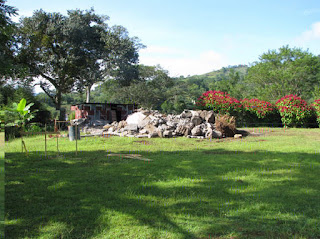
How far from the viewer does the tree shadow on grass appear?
275 cm

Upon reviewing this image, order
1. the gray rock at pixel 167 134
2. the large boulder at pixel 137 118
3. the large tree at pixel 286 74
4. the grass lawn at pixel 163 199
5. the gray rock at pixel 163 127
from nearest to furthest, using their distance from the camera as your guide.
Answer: the grass lawn at pixel 163 199, the gray rock at pixel 167 134, the gray rock at pixel 163 127, the large boulder at pixel 137 118, the large tree at pixel 286 74

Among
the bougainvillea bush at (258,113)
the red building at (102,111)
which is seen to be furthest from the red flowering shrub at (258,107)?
the red building at (102,111)

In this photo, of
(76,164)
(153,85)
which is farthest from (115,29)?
(76,164)

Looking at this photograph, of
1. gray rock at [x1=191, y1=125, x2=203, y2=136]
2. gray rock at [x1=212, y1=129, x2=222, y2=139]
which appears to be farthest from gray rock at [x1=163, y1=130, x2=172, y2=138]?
gray rock at [x1=212, y1=129, x2=222, y2=139]

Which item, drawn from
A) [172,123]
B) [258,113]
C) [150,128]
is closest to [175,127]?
[172,123]

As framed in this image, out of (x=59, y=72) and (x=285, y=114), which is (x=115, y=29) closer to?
(x=59, y=72)

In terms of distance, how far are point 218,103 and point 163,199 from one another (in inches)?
520

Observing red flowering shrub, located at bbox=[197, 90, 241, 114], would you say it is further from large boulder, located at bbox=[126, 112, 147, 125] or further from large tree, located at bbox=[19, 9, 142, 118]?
large tree, located at bbox=[19, 9, 142, 118]

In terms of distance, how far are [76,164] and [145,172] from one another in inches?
74.8

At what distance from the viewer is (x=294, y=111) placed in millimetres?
16297

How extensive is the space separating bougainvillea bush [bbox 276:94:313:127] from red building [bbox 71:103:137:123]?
11726 mm

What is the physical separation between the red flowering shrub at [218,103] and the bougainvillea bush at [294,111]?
10.3ft

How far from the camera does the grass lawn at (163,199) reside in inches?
107

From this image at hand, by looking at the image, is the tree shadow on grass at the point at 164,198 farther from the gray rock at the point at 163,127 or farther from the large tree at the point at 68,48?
the large tree at the point at 68,48
